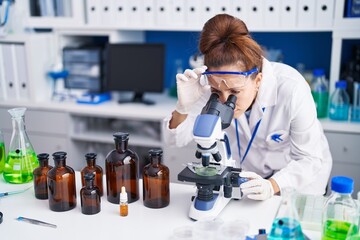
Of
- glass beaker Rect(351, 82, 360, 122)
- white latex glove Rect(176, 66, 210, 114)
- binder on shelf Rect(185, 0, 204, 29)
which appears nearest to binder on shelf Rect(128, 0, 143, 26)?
binder on shelf Rect(185, 0, 204, 29)

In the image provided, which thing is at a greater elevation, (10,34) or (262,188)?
(10,34)

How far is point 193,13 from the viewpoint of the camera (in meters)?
2.60

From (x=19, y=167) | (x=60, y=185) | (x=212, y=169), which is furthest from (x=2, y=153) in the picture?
(x=212, y=169)

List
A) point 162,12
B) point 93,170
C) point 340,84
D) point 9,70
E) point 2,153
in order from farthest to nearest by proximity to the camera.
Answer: point 9,70 < point 162,12 < point 340,84 < point 2,153 < point 93,170

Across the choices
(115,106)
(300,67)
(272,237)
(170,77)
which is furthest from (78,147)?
(272,237)

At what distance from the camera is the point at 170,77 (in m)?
3.14

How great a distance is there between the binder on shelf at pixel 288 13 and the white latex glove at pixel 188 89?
1.08m

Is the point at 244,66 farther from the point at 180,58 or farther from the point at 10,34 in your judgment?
the point at 10,34

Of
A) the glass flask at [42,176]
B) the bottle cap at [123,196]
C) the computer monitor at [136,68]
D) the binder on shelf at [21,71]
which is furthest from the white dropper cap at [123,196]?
the binder on shelf at [21,71]

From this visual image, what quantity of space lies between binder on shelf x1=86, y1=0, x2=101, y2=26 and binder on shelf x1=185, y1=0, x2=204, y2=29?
0.60 m

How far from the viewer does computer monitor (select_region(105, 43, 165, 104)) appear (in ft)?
9.05

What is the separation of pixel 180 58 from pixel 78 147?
0.96 metres

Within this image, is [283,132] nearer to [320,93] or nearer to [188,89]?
[188,89]

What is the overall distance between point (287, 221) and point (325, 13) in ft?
5.56
